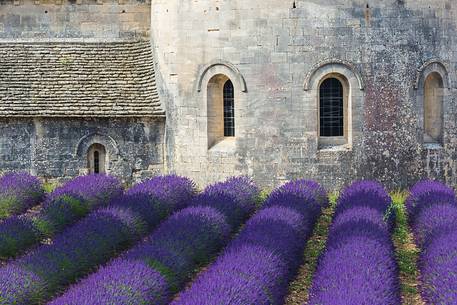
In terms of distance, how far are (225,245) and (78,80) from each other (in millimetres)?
6767

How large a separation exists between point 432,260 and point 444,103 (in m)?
7.19

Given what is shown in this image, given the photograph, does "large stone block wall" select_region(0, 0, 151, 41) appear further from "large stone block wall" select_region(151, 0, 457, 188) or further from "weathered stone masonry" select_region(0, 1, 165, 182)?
"large stone block wall" select_region(151, 0, 457, 188)

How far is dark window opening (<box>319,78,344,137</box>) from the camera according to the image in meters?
14.1

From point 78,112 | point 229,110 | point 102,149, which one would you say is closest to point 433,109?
point 229,110

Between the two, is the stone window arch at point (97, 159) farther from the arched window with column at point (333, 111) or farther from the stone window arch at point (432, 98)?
the stone window arch at point (432, 98)

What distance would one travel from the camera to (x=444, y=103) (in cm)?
1441

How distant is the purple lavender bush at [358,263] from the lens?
6465mm

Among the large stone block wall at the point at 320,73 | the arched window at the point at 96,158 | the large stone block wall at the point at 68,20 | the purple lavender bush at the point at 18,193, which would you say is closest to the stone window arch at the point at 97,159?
the arched window at the point at 96,158

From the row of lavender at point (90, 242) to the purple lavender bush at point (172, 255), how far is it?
1.29 ft

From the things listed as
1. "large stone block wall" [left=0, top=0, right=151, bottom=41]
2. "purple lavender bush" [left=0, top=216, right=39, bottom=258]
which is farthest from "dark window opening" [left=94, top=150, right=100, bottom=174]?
"purple lavender bush" [left=0, top=216, right=39, bottom=258]

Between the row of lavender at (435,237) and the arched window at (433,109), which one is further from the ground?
the arched window at (433,109)

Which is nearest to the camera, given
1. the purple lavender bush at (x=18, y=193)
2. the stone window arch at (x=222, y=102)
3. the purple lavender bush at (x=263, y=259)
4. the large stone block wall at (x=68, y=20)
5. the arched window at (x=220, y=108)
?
the purple lavender bush at (x=263, y=259)

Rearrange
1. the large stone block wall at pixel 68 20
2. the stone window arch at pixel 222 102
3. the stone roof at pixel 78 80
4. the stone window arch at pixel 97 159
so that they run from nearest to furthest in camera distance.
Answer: the stone window arch at pixel 222 102, the stone roof at pixel 78 80, the stone window arch at pixel 97 159, the large stone block wall at pixel 68 20

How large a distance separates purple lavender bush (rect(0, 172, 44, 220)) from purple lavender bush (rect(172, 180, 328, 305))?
4324 mm
